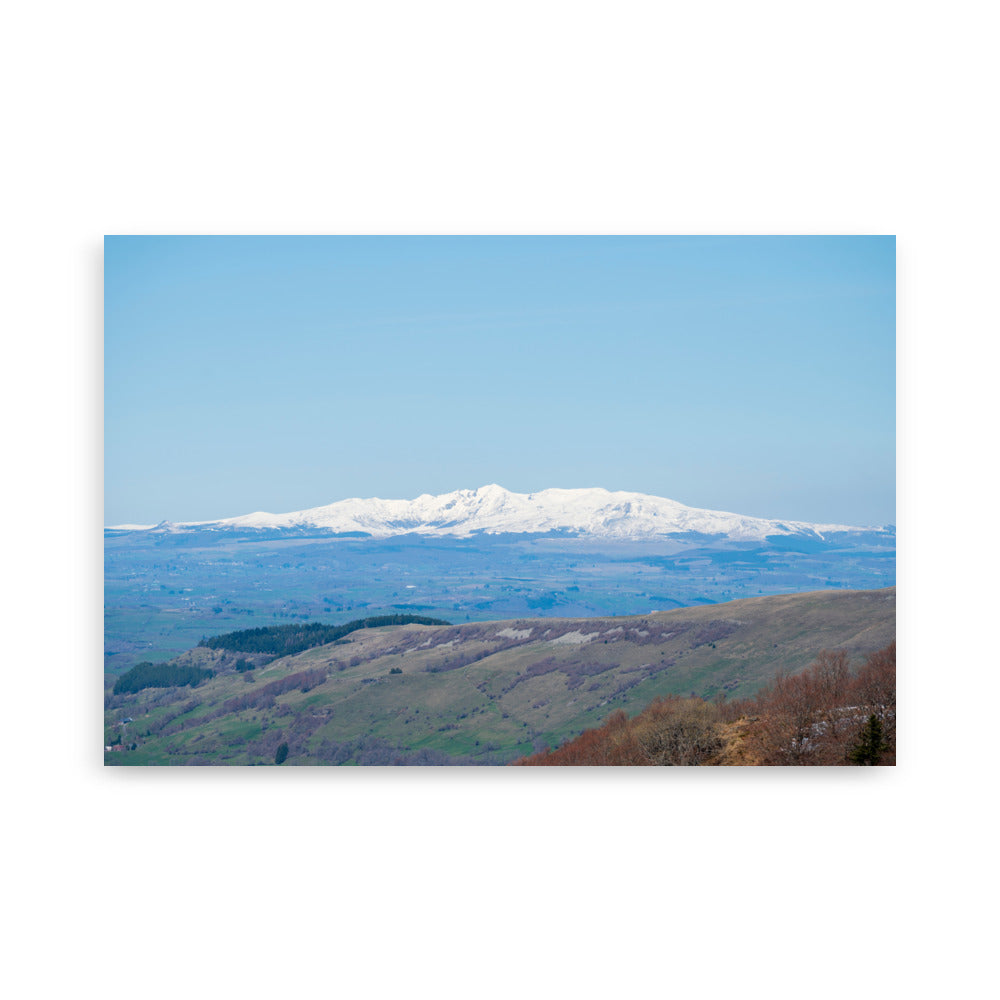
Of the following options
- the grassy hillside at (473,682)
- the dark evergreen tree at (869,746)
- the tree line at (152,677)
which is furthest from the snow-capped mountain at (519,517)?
the dark evergreen tree at (869,746)

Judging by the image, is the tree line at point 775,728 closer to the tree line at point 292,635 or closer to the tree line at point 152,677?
the tree line at point 292,635

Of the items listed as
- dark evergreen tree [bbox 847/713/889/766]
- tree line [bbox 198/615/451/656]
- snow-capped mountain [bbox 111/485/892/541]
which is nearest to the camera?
dark evergreen tree [bbox 847/713/889/766]

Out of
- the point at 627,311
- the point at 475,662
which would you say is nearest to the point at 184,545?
the point at 475,662

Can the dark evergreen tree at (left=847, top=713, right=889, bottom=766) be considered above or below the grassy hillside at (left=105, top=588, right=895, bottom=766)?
below

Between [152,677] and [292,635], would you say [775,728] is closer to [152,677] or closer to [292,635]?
[292,635]

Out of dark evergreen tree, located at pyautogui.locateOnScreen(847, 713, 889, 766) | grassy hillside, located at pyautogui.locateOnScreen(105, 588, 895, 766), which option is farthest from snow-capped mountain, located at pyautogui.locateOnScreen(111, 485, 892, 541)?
dark evergreen tree, located at pyautogui.locateOnScreen(847, 713, 889, 766)

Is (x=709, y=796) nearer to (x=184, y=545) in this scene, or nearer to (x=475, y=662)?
(x=475, y=662)

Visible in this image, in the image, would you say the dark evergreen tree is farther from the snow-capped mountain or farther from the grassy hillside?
the snow-capped mountain
